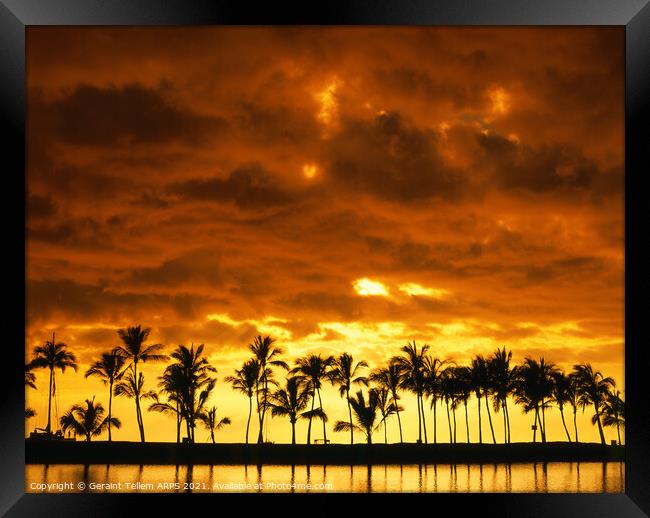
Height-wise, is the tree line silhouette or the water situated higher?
the tree line silhouette

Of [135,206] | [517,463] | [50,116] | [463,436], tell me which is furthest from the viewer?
[517,463]

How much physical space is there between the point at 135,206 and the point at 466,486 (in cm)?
363

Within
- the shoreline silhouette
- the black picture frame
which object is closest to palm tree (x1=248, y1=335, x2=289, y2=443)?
the shoreline silhouette

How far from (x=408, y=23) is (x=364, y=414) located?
513 cm

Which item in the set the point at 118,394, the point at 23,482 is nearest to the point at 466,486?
the point at 118,394

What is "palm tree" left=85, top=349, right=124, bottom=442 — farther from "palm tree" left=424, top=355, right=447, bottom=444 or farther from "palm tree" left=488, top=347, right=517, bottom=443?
"palm tree" left=488, top=347, right=517, bottom=443

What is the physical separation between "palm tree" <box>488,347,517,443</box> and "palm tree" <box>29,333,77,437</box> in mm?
3354

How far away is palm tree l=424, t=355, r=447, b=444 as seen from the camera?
24.1 feet

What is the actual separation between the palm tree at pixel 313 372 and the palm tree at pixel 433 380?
101 centimetres

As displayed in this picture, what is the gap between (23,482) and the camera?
2.88 metres

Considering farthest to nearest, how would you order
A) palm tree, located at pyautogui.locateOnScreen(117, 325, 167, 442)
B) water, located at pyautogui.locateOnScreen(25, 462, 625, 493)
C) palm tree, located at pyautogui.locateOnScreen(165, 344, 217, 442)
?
palm tree, located at pyautogui.locateOnScreen(165, 344, 217, 442), water, located at pyautogui.locateOnScreen(25, 462, 625, 493), palm tree, located at pyautogui.locateOnScreen(117, 325, 167, 442)

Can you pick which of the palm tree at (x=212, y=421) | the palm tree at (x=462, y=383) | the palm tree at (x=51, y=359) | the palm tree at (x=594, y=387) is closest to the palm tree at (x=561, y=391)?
the palm tree at (x=594, y=387)

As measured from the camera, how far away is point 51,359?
5520 mm

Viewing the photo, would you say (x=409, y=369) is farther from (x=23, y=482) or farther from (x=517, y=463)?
(x=23, y=482)
